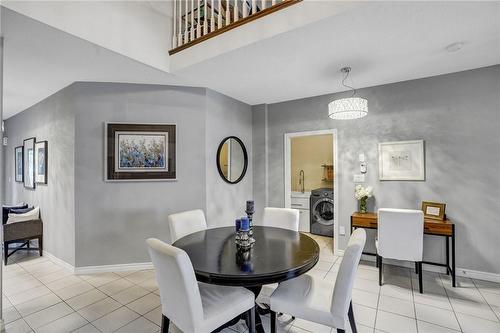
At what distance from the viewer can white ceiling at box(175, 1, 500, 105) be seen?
6.36ft

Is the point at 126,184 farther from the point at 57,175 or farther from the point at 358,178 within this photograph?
the point at 358,178

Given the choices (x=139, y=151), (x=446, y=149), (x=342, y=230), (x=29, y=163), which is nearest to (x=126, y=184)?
(x=139, y=151)

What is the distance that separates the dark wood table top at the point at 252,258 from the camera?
153 centimetres

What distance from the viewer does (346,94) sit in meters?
3.77

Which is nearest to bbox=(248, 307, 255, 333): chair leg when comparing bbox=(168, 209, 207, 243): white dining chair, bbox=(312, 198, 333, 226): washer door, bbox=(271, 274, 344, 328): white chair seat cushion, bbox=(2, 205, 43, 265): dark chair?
bbox=(271, 274, 344, 328): white chair seat cushion

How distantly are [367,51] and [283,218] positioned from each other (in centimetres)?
193

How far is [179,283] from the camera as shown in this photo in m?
1.43

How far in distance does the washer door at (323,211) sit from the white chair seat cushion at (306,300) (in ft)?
9.57

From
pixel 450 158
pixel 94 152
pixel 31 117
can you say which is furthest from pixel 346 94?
pixel 31 117

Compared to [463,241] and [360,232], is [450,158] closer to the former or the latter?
[463,241]

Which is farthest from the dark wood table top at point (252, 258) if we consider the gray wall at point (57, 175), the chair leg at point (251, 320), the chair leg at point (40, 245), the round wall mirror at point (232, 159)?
the chair leg at point (40, 245)

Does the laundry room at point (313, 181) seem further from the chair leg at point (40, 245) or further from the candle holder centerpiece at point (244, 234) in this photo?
the chair leg at point (40, 245)

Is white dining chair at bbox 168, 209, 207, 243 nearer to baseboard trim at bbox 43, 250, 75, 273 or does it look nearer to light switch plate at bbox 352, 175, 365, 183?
baseboard trim at bbox 43, 250, 75, 273

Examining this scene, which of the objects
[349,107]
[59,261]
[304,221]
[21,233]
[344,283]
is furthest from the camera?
[304,221]
